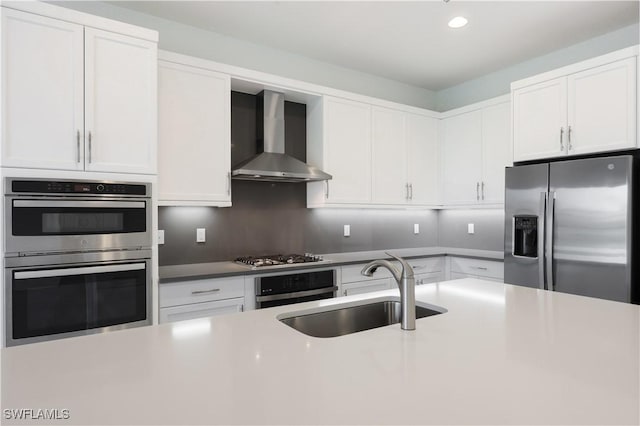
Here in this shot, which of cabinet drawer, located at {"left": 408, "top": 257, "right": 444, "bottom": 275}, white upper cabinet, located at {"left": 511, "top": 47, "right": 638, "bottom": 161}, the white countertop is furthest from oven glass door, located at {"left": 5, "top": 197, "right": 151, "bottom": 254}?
white upper cabinet, located at {"left": 511, "top": 47, "right": 638, "bottom": 161}

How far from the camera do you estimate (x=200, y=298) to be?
2561mm

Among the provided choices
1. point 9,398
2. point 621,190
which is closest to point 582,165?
point 621,190

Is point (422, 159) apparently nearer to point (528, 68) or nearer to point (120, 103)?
point (528, 68)

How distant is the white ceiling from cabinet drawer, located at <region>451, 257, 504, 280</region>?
1.95 metres

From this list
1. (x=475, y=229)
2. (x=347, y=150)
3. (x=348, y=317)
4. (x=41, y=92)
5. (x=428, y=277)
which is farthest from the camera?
(x=475, y=229)

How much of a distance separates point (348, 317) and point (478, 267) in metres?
2.49

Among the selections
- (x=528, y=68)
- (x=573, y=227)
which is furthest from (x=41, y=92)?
(x=528, y=68)

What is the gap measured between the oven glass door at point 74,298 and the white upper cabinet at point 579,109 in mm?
3132

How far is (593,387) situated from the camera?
0.87 meters

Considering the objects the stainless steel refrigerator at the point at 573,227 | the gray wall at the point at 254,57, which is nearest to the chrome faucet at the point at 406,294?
the stainless steel refrigerator at the point at 573,227

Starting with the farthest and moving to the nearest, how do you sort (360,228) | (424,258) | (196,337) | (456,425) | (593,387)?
1. (360,228)
2. (424,258)
3. (196,337)
4. (593,387)
5. (456,425)

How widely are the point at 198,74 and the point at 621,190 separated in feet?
9.84

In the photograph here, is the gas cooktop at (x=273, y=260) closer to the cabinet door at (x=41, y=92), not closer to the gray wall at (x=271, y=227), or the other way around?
the gray wall at (x=271, y=227)

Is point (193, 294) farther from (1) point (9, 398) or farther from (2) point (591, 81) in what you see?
(2) point (591, 81)
